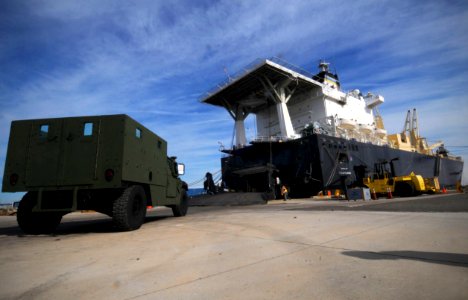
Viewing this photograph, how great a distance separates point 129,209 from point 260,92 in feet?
92.0

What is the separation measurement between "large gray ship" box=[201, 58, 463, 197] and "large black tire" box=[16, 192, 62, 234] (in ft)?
54.7

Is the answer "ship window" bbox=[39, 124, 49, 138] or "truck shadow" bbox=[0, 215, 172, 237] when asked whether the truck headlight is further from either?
"ship window" bbox=[39, 124, 49, 138]

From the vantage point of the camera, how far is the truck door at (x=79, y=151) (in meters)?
5.79

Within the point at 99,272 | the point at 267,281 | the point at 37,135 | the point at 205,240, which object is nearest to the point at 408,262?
the point at 267,281

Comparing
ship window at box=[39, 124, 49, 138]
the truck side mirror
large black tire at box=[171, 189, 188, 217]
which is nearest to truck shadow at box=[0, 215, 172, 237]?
large black tire at box=[171, 189, 188, 217]

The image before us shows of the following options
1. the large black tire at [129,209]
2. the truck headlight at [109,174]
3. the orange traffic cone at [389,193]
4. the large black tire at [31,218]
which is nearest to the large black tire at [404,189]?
the orange traffic cone at [389,193]

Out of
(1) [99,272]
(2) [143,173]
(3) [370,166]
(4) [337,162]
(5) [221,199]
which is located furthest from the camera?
(3) [370,166]

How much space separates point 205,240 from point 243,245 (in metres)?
0.88

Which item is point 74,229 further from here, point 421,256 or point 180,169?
point 421,256

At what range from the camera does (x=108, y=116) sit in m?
6.14

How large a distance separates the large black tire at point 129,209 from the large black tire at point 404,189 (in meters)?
18.1

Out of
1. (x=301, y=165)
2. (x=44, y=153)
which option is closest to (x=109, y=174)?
(x=44, y=153)

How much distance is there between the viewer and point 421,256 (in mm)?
2717

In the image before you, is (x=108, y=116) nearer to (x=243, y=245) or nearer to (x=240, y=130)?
(x=243, y=245)
